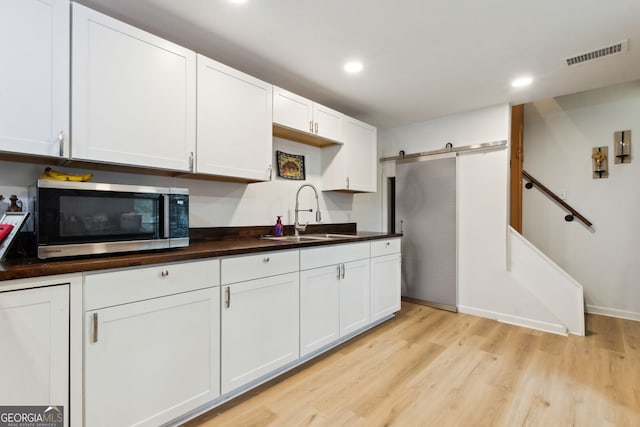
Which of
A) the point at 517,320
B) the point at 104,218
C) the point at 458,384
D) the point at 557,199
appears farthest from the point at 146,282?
the point at 557,199

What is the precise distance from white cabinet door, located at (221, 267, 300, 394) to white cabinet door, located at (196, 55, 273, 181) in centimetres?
84

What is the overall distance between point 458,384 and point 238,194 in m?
2.21

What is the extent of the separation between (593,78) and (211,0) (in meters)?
3.17

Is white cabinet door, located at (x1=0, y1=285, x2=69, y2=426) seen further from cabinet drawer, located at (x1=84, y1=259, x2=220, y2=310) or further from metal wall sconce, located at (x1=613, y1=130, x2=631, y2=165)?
metal wall sconce, located at (x1=613, y1=130, x2=631, y2=165)

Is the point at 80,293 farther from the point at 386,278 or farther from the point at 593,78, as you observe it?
the point at 593,78

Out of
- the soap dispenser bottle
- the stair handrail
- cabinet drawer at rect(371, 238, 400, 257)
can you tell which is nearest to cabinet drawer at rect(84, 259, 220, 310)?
the soap dispenser bottle

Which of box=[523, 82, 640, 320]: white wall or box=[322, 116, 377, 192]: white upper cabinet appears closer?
box=[322, 116, 377, 192]: white upper cabinet

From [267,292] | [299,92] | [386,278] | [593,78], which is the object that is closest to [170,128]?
[267,292]

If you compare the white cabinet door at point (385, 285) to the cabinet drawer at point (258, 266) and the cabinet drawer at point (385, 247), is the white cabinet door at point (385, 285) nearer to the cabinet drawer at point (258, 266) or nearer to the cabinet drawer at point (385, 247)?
the cabinet drawer at point (385, 247)

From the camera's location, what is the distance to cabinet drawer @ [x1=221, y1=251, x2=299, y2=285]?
5.94 ft

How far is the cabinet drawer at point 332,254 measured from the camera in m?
2.30

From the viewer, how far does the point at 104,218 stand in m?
1.50

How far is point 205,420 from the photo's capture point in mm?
1705

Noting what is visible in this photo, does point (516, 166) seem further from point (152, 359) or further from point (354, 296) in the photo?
point (152, 359)
